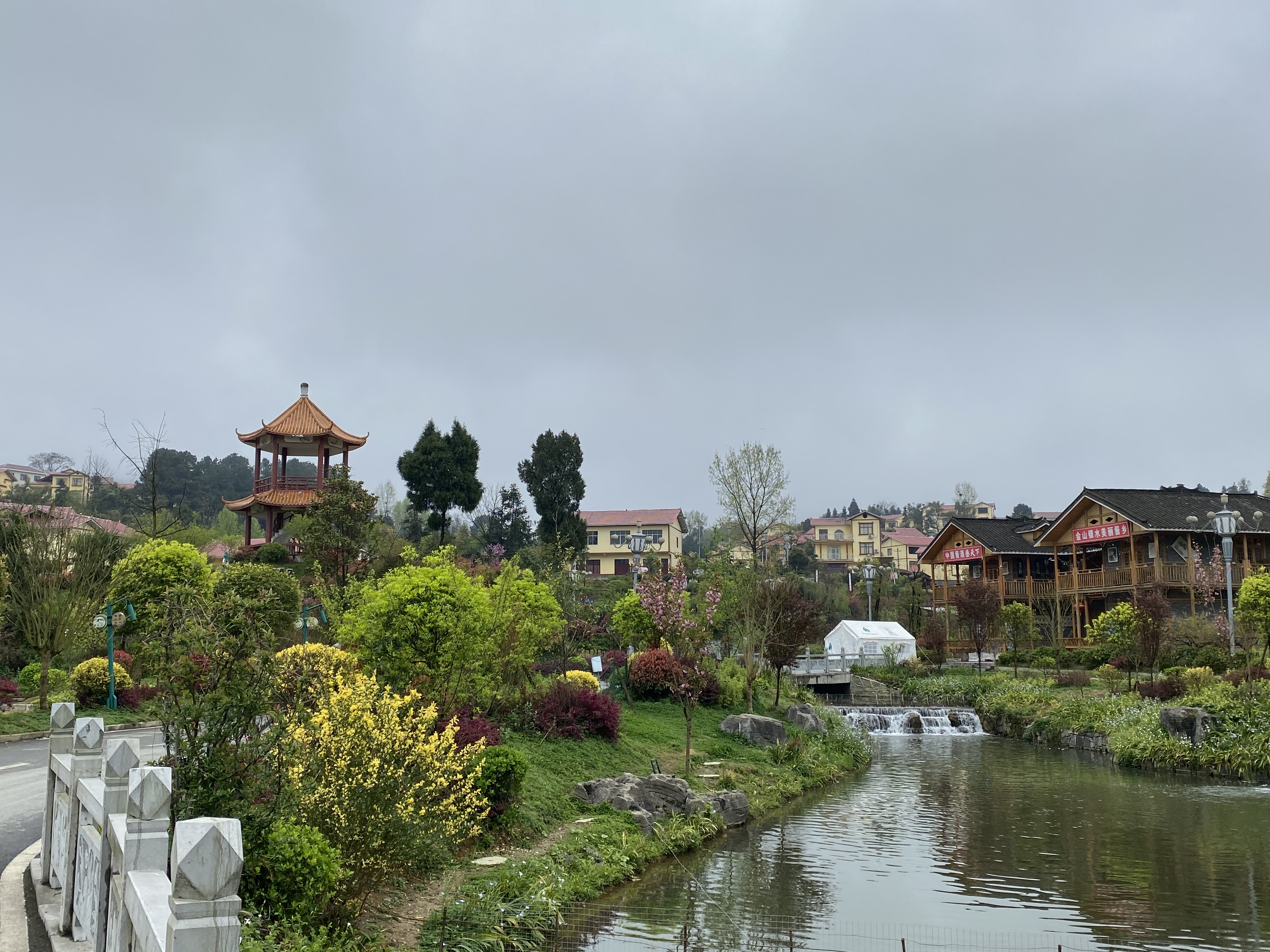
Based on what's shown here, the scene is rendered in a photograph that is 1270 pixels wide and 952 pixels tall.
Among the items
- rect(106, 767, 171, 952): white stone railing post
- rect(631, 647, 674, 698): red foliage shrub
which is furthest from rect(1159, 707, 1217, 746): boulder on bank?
rect(106, 767, 171, 952): white stone railing post

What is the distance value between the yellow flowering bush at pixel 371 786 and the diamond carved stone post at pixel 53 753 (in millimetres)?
1809

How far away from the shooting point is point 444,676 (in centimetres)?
1453

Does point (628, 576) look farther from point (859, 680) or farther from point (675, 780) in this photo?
point (675, 780)

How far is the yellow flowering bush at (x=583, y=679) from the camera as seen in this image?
2091 cm

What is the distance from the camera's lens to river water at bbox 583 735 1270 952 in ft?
32.6

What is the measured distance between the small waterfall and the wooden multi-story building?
12991 mm

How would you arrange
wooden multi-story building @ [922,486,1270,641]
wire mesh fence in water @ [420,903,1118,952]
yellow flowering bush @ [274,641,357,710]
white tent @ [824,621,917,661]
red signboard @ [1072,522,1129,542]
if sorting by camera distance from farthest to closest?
red signboard @ [1072,522,1129,542], wooden multi-story building @ [922,486,1270,641], white tent @ [824,621,917,661], wire mesh fence in water @ [420,903,1118,952], yellow flowering bush @ [274,641,357,710]

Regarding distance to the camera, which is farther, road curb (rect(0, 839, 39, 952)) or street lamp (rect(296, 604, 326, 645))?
street lamp (rect(296, 604, 326, 645))

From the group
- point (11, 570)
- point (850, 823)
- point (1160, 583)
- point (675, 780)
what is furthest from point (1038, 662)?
point (11, 570)

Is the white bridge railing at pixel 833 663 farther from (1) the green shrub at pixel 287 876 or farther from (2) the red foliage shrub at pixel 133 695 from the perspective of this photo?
(1) the green shrub at pixel 287 876

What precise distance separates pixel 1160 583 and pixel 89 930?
144 ft

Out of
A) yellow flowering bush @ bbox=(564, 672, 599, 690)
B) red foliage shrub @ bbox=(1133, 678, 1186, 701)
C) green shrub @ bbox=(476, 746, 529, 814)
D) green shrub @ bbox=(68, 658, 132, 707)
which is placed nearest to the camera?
green shrub @ bbox=(476, 746, 529, 814)

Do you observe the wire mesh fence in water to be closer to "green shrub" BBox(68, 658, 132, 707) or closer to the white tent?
"green shrub" BBox(68, 658, 132, 707)

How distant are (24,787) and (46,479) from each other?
97755mm
